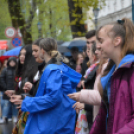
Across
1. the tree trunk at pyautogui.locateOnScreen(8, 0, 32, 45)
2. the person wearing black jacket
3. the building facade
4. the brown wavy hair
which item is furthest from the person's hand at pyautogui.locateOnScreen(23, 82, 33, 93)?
the building facade

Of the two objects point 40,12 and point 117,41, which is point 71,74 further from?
point 40,12

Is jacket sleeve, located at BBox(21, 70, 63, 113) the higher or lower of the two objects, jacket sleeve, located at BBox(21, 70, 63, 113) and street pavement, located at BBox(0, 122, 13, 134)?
the higher

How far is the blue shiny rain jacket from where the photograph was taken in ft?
11.7

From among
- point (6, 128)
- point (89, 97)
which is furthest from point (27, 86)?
point (6, 128)

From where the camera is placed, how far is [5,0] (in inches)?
575

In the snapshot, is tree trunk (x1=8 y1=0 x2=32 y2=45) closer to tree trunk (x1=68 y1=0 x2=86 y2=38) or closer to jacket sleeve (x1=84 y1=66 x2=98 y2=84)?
tree trunk (x1=68 y1=0 x2=86 y2=38)

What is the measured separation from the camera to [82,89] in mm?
3494

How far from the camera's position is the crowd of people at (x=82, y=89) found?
2.04 metres

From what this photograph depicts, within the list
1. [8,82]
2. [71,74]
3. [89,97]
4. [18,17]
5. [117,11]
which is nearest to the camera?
[89,97]

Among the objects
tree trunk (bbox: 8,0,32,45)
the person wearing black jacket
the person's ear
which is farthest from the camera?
tree trunk (bbox: 8,0,32,45)

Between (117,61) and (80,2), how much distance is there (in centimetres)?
1085

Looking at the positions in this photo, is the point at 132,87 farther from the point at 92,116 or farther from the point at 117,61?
the point at 92,116

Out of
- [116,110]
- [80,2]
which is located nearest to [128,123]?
[116,110]

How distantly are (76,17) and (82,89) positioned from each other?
9.61 m
